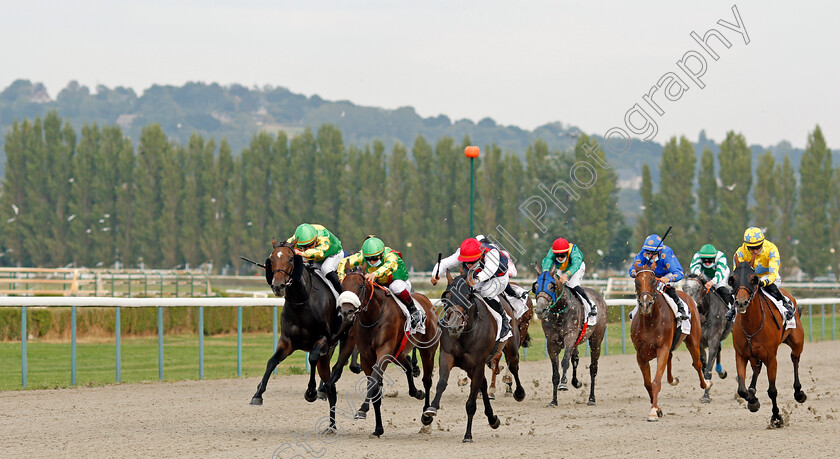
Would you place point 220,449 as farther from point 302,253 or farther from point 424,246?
point 424,246

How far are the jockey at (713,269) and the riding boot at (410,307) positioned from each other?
161 inches

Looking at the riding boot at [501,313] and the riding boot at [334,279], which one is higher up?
the riding boot at [334,279]

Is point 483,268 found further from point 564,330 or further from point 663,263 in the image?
point 663,263

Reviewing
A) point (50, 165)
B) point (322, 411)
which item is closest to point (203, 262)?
point (50, 165)

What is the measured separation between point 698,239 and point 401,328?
3775cm

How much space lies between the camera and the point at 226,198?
4888 cm

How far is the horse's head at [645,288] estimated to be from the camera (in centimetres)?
881

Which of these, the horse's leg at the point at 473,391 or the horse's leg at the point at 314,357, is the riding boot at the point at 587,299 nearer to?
the horse's leg at the point at 473,391

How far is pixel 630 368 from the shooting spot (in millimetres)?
14086

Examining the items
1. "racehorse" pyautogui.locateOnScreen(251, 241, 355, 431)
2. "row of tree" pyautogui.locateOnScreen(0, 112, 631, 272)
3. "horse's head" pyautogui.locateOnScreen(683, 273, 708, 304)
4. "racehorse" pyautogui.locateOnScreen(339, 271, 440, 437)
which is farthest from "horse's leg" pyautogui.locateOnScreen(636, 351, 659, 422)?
"row of tree" pyautogui.locateOnScreen(0, 112, 631, 272)

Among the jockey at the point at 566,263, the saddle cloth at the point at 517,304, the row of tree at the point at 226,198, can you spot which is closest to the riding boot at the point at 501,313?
the saddle cloth at the point at 517,304

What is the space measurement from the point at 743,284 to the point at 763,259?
0.56 metres

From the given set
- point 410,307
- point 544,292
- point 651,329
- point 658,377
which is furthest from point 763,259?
point 410,307

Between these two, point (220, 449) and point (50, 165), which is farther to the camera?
point (50, 165)
